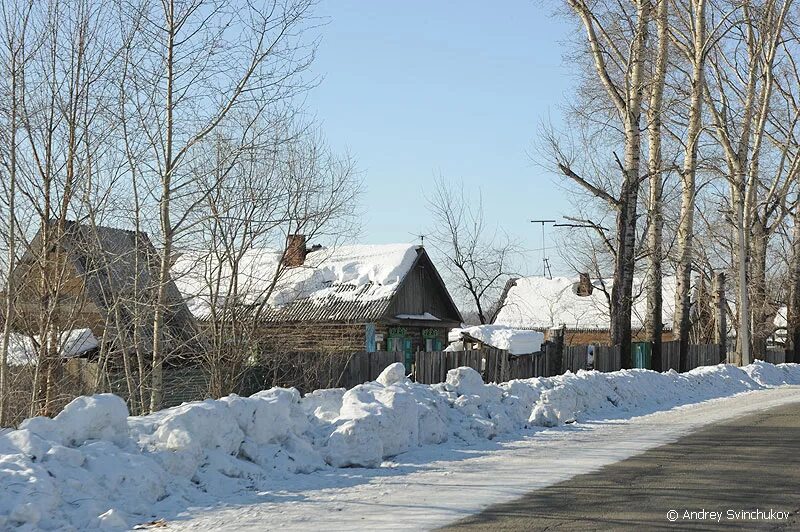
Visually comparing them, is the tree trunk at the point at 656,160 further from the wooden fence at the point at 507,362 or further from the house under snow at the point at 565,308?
the house under snow at the point at 565,308

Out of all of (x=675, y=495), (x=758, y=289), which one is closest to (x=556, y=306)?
(x=758, y=289)

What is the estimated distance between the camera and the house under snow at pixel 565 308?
6194cm

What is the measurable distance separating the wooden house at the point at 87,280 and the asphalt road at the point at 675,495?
23.8 feet

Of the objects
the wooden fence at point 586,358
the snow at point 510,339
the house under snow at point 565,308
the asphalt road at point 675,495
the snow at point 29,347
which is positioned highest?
the house under snow at point 565,308

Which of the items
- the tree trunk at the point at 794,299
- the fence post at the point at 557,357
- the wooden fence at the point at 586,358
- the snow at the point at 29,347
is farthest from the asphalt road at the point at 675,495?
the tree trunk at the point at 794,299

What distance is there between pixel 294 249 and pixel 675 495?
1163cm

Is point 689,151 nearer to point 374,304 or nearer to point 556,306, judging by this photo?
point 374,304

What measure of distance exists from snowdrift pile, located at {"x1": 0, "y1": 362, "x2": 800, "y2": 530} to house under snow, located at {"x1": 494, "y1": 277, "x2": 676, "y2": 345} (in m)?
48.2

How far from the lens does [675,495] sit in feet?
26.7

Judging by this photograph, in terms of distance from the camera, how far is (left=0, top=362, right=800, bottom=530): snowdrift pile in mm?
6859

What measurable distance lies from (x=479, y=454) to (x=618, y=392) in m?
7.46

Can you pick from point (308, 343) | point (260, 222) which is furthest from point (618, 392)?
point (308, 343)

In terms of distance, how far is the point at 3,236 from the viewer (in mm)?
13156

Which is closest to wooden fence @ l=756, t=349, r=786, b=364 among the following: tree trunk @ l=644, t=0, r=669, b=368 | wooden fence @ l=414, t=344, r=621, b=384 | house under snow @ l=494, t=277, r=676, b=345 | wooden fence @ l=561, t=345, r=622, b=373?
house under snow @ l=494, t=277, r=676, b=345
